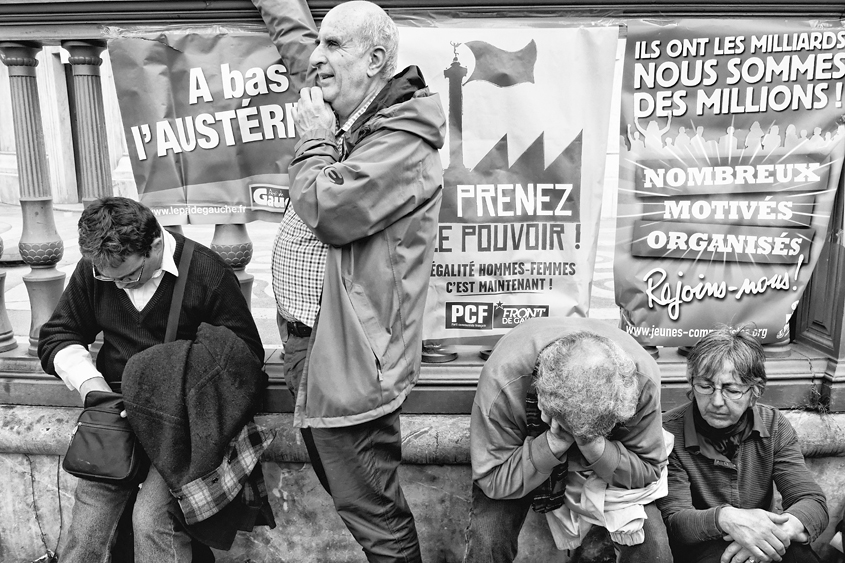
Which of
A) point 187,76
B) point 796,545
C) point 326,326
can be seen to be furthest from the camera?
point 187,76

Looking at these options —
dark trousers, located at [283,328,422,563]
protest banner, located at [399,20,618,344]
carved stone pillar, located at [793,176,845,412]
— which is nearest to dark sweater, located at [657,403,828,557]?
carved stone pillar, located at [793,176,845,412]

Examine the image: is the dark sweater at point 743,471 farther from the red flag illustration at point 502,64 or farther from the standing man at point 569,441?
the red flag illustration at point 502,64

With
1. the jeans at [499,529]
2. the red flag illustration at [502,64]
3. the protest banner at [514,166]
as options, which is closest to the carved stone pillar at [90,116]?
the protest banner at [514,166]

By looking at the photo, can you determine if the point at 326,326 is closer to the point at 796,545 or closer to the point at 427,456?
the point at 427,456

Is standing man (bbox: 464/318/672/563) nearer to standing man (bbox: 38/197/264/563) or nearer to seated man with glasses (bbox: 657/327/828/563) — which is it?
seated man with glasses (bbox: 657/327/828/563)

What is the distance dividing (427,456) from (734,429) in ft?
3.69

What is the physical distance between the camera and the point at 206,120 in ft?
9.46

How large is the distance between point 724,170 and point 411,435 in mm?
1593

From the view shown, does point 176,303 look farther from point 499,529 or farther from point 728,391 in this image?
point 728,391

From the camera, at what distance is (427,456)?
2.91m

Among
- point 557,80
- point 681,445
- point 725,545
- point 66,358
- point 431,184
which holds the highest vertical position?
point 557,80

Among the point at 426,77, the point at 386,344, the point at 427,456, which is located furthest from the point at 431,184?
the point at 427,456

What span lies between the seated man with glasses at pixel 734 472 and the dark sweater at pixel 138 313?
1.57 meters

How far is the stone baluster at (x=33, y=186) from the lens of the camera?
2.92 metres
